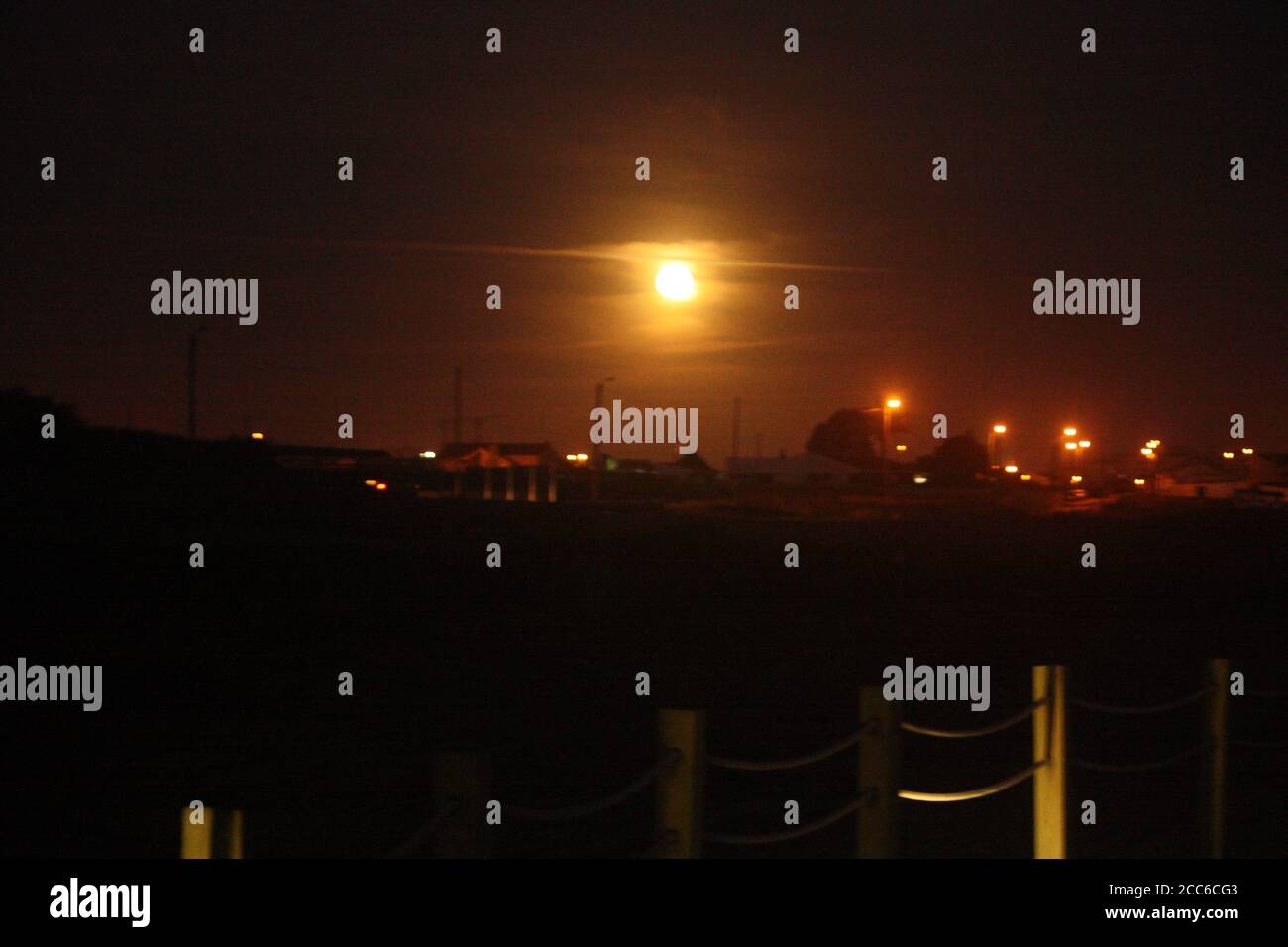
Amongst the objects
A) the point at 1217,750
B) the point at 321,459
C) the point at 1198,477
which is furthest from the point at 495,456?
the point at 1217,750

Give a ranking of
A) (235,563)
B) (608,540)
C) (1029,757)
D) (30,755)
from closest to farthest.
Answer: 1. (30,755)
2. (1029,757)
3. (235,563)
4. (608,540)

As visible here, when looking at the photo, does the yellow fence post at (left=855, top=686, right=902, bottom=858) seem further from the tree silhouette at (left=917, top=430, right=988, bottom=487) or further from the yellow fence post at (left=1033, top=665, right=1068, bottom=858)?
the tree silhouette at (left=917, top=430, right=988, bottom=487)

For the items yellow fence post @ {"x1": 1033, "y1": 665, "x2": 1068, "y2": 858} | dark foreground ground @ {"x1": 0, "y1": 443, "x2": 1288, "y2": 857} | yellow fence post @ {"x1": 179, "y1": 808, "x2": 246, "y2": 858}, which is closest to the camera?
yellow fence post @ {"x1": 179, "y1": 808, "x2": 246, "y2": 858}

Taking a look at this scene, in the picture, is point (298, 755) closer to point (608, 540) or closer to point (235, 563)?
point (235, 563)

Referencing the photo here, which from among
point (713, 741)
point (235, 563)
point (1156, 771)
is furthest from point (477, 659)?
point (235, 563)

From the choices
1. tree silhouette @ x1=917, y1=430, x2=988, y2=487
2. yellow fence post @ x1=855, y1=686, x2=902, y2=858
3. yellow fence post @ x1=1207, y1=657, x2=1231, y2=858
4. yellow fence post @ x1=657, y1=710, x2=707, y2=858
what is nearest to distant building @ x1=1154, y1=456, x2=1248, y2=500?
tree silhouette @ x1=917, y1=430, x2=988, y2=487
